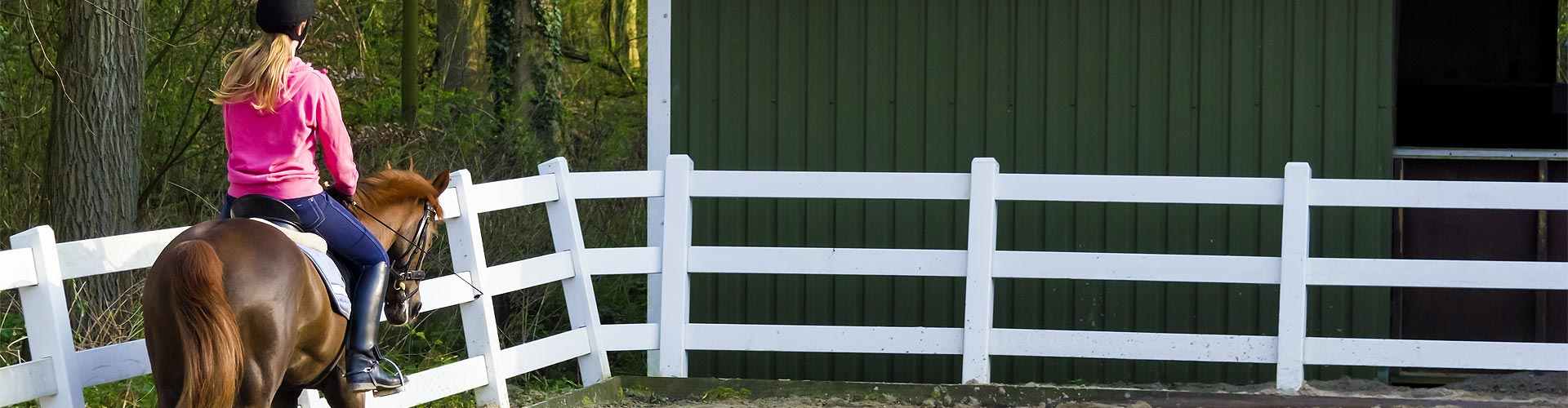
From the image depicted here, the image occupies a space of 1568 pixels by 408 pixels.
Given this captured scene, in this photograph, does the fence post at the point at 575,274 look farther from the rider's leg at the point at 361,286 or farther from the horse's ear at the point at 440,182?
the rider's leg at the point at 361,286

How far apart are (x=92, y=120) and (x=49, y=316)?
4.16 m

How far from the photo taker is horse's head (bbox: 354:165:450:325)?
17.3 ft

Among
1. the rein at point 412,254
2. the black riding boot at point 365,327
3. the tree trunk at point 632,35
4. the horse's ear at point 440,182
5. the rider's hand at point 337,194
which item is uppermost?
the tree trunk at point 632,35

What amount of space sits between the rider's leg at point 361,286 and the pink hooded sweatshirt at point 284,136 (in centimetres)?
16

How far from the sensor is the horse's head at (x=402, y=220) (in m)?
5.27

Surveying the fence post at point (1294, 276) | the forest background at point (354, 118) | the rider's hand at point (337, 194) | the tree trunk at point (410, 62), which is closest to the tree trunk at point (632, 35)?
the forest background at point (354, 118)

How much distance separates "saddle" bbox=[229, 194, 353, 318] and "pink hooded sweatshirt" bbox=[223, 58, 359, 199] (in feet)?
0.10

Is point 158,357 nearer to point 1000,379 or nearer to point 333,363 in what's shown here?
point 333,363

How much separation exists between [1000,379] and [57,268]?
4879mm

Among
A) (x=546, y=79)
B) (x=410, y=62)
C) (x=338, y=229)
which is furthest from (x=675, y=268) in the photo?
(x=410, y=62)

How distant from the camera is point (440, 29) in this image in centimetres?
1591

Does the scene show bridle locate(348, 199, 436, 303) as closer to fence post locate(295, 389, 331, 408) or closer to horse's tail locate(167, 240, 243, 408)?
fence post locate(295, 389, 331, 408)

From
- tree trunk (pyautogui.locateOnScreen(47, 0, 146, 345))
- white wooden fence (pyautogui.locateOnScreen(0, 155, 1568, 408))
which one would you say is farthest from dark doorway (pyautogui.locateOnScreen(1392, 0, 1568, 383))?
tree trunk (pyautogui.locateOnScreen(47, 0, 146, 345))

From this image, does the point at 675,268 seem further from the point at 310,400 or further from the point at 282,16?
the point at 282,16
